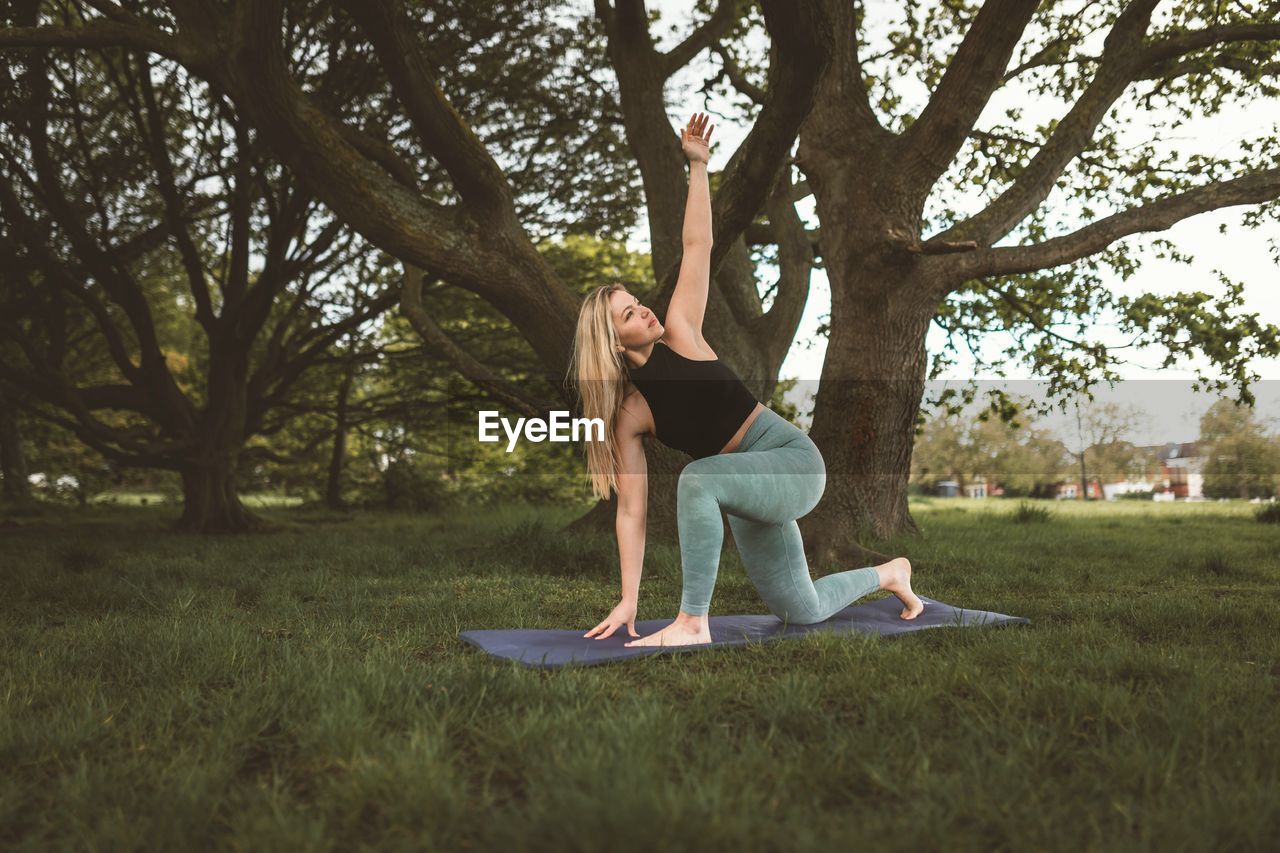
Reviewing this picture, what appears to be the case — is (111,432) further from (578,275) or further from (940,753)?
(940,753)

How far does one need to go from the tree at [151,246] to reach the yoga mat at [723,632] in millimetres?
8616

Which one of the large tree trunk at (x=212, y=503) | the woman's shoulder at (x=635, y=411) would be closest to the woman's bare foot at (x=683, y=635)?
the woman's shoulder at (x=635, y=411)

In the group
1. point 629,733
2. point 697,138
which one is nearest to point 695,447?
point 697,138

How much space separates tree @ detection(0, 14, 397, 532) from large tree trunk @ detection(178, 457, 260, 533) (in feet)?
0.06

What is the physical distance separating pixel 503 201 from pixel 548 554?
2.95 meters

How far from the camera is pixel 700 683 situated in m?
2.98

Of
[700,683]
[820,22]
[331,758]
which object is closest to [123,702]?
[331,758]

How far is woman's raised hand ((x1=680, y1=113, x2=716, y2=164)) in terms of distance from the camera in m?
4.04

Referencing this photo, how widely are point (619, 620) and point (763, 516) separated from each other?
0.80m

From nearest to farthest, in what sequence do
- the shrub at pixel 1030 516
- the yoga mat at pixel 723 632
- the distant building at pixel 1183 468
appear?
the yoga mat at pixel 723 632 < the shrub at pixel 1030 516 < the distant building at pixel 1183 468

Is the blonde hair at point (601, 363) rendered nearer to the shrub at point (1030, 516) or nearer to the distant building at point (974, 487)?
the shrub at point (1030, 516)

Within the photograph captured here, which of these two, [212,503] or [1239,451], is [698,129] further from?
[1239,451]

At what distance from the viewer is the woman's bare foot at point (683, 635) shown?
3641mm

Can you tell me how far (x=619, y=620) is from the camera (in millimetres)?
3889
